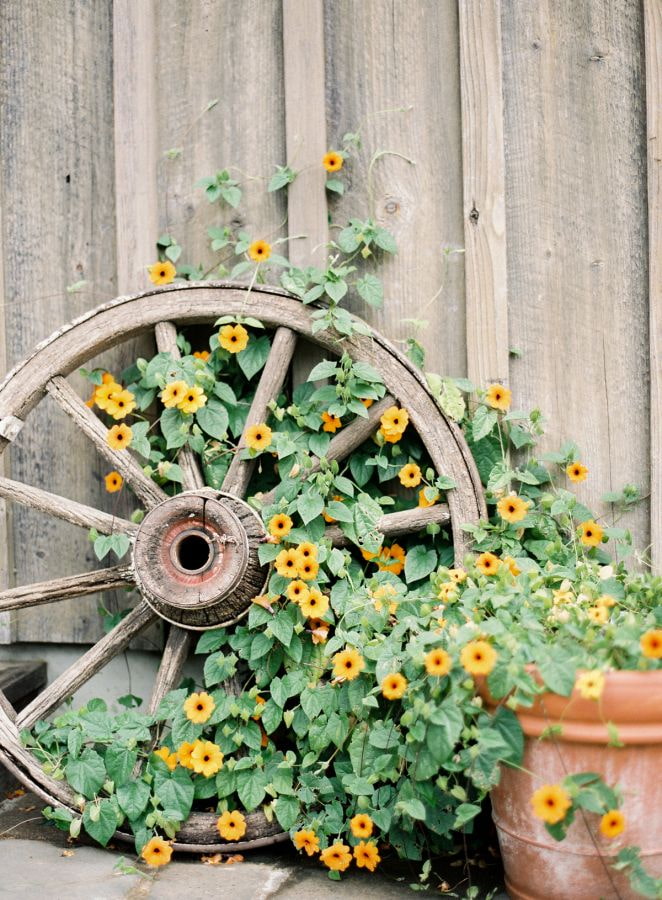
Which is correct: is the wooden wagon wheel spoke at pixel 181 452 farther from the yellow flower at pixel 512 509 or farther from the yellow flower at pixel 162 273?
the yellow flower at pixel 512 509

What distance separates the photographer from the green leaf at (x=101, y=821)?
6.45 ft

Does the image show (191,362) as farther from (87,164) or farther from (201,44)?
(201,44)

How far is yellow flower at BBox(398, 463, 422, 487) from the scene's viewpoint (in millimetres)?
2146

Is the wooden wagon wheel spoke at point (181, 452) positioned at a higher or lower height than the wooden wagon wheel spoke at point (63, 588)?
higher

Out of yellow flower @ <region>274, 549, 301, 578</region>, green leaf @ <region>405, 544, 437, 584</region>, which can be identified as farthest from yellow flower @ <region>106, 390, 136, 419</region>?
green leaf @ <region>405, 544, 437, 584</region>

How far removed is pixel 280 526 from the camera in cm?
205

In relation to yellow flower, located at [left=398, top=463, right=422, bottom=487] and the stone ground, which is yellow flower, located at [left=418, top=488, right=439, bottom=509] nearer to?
yellow flower, located at [left=398, top=463, right=422, bottom=487]

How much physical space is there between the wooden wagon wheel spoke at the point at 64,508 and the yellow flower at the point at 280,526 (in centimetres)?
39

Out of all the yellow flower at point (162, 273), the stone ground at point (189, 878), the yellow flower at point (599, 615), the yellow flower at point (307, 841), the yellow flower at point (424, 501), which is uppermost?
the yellow flower at point (162, 273)

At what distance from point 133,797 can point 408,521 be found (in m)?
0.90

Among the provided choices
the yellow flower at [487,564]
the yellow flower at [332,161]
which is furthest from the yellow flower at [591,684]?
the yellow flower at [332,161]

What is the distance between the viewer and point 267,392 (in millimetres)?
2232

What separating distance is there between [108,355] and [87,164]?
1.83 feet

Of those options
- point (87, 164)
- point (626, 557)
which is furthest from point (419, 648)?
point (87, 164)
